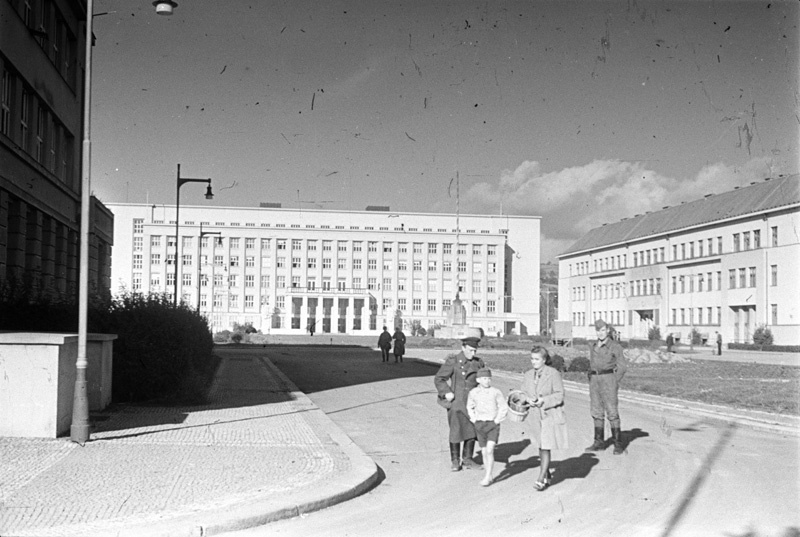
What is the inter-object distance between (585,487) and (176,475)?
4576 millimetres

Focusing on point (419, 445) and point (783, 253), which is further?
point (783, 253)

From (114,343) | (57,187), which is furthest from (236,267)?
(114,343)

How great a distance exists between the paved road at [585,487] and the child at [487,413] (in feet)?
1.32

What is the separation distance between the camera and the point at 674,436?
14.9m

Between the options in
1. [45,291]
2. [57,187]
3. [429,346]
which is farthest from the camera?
[429,346]

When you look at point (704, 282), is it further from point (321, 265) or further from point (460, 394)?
point (460, 394)

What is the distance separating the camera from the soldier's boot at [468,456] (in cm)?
1137

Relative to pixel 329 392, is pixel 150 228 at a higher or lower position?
higher

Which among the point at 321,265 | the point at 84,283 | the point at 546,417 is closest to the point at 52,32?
the point at 84,283

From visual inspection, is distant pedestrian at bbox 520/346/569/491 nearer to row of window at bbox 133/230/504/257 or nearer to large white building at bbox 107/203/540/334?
large white building at bbox 107/203/540/334

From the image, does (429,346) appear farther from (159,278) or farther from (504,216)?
(504,216)

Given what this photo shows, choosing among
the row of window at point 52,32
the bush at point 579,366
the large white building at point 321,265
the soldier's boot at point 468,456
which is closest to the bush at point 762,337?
the bush at point 579,366

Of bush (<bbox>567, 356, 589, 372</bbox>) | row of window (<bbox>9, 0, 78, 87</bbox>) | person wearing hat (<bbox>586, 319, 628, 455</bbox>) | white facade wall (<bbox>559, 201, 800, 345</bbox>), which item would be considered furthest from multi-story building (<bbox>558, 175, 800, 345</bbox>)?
person wearing hat (<bbox>586, 319, 628, 455</bbox>)

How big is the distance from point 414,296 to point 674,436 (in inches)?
4911
